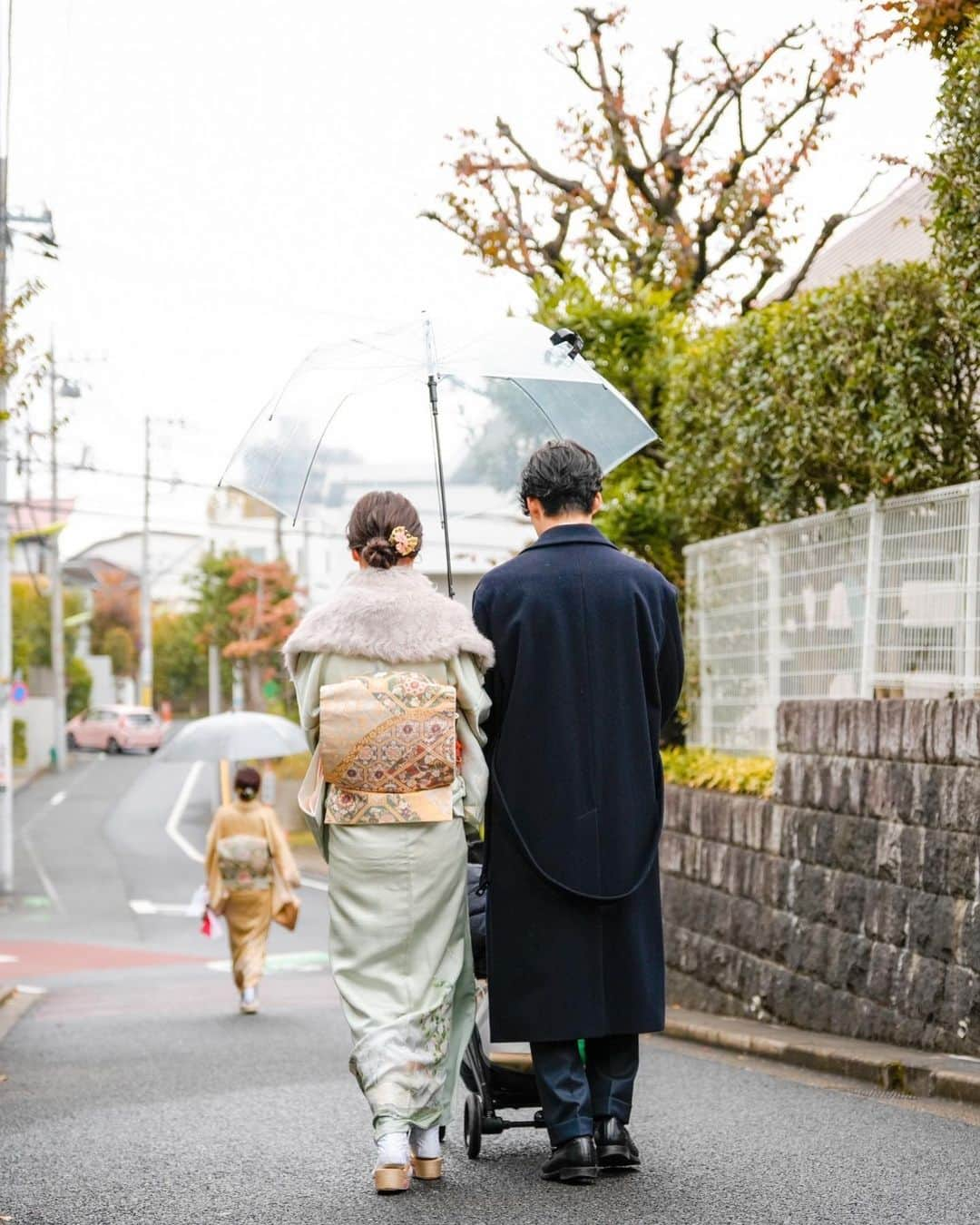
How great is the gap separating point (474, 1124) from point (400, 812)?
101cm

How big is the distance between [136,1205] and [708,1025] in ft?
16.6

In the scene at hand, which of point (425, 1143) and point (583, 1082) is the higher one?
point (583, 1082)

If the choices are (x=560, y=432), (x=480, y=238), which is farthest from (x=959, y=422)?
(x=480, y=238)

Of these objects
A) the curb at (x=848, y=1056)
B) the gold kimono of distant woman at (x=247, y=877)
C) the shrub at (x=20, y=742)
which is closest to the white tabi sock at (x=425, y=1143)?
the curb at (x=848, y=1056)

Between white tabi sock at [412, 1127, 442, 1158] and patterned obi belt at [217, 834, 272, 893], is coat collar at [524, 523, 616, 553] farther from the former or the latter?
patterned obi belt at [217, 834, 272, 893]

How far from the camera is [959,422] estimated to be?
27.5 ft

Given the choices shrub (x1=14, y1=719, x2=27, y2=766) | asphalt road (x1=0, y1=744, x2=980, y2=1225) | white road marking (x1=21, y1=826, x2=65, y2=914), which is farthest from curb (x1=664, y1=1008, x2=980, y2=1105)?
Result: shrub (x1=14, y1=719, x2=27, y2=766)

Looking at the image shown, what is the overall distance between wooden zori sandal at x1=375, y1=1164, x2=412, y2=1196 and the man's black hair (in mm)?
1858

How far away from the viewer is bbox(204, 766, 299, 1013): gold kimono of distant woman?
12.2m

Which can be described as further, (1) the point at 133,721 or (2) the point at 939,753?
(1) the point at 133,721

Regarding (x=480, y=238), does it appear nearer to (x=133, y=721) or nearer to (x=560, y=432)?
(x=560, y=432)

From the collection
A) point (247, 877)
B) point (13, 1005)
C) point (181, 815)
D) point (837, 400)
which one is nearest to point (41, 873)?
point (181, 815)

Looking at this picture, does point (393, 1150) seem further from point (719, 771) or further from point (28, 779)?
point (28, 779)

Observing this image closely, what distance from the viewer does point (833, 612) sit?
933cm
